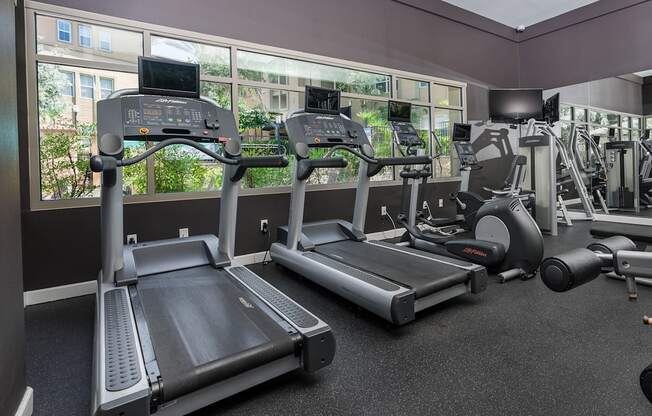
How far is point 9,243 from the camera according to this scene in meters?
1.44

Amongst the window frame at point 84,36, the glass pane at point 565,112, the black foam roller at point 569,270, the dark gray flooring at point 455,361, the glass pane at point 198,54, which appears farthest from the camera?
the glass pane at point 565,112

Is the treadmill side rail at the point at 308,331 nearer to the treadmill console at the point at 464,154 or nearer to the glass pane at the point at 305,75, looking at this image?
the glass pane at the point at 305,75

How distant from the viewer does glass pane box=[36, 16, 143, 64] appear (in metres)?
3.18

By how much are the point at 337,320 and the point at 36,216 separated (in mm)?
2749

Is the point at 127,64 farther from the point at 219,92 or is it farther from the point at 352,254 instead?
the point at 352,254

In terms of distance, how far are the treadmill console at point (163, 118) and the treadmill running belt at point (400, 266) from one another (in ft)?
5.09

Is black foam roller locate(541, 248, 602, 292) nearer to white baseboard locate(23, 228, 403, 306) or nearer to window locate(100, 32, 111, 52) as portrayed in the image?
white baseboard locate(23, 228, 403, 306)

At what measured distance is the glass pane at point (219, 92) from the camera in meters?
3.98

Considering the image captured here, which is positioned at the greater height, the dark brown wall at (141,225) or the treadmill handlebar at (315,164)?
the treadmill handlebar at (315,164)

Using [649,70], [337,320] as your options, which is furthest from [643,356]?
[649,70]

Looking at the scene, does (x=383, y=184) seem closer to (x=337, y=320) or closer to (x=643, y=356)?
(x=337, y=320)

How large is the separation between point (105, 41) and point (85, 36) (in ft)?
0.53

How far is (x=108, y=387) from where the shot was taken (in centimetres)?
138

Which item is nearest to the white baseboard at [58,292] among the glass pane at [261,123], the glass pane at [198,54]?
the glass pane at [261,123]
